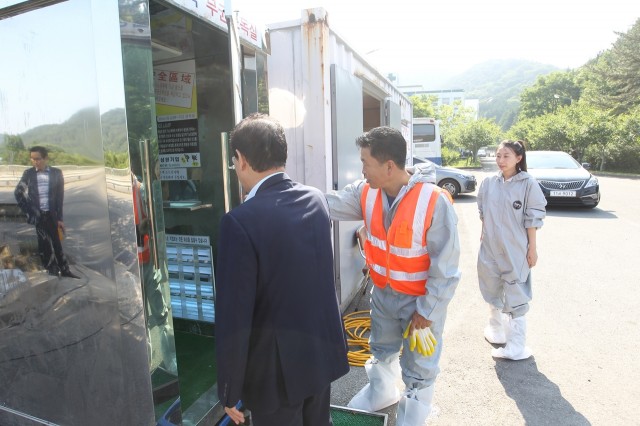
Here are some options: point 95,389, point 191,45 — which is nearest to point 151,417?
point 95,389

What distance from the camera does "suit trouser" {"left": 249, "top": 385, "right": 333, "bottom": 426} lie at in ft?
5.09

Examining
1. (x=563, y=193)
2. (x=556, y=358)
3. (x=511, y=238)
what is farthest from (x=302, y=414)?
(x=563, y=193)

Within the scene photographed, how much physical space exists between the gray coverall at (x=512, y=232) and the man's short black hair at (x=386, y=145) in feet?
4.60

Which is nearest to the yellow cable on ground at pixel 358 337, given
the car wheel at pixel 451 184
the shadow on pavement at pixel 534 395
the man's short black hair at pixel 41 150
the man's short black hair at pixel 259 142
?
the shadow on pavement at pixel 534 395

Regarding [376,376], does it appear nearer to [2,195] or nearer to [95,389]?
[95,389]

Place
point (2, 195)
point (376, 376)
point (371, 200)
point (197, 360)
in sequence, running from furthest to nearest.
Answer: point (197, 360) < point (376, 376) < point (371, 200) < point (2, 195)

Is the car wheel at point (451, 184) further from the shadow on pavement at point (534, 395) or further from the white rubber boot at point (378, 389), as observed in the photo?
the white rubber boot at point (378, 389)

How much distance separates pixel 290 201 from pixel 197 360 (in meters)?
Result: 1.88

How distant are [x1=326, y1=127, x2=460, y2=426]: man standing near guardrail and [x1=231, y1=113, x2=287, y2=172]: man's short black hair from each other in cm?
83

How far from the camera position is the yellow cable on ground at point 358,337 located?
3395mm

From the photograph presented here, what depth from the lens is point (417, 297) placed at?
2307 millimetres

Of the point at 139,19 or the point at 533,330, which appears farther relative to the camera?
the point at 533,330

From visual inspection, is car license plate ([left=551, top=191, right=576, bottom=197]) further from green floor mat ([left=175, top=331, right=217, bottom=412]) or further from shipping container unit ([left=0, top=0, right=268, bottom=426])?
shipping container unit ([left=0, top=0, right=268, bottom=426])

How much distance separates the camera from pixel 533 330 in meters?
3.90
